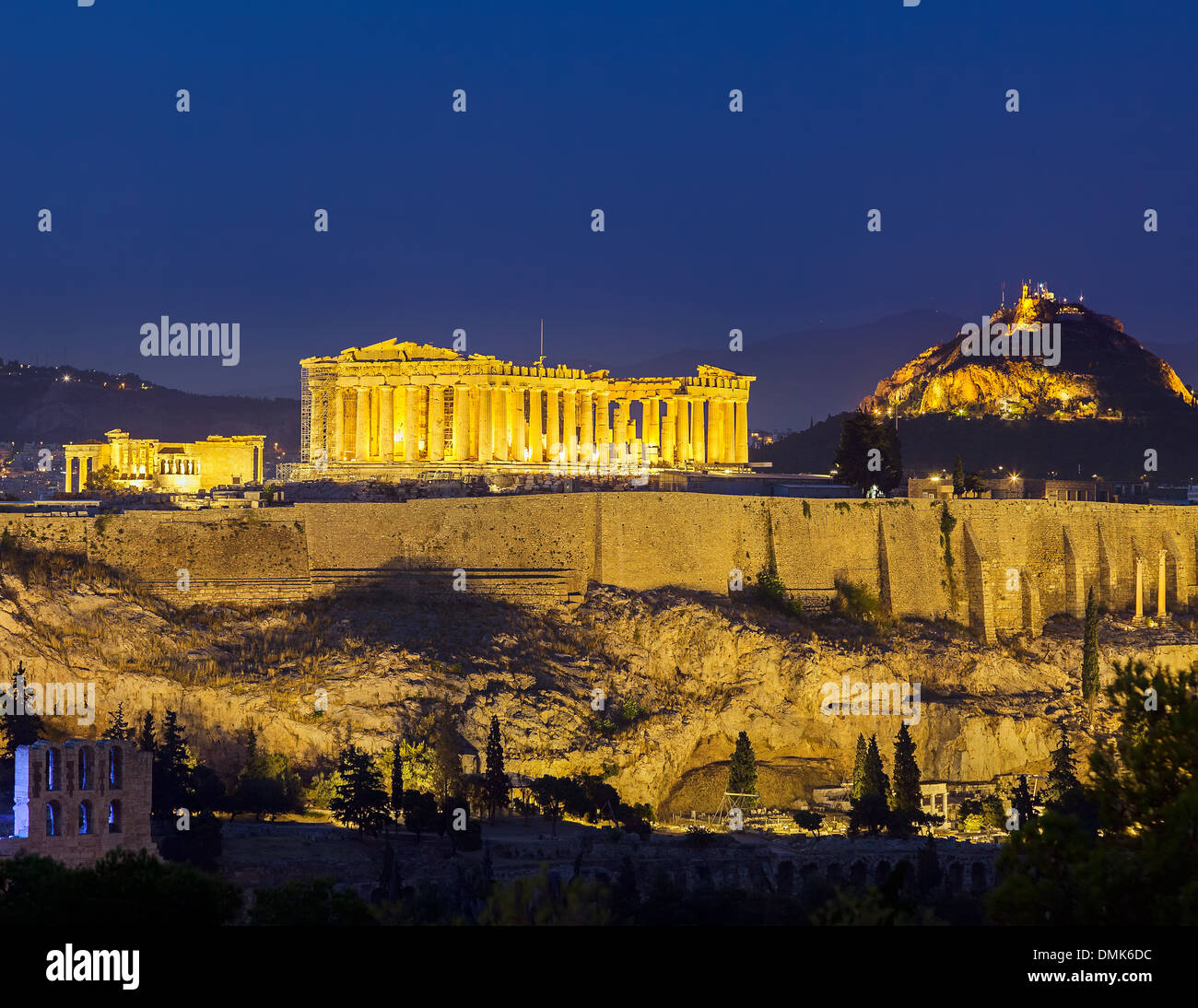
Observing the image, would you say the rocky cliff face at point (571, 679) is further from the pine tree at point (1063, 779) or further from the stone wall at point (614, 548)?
the stone wall at point (614, 548)

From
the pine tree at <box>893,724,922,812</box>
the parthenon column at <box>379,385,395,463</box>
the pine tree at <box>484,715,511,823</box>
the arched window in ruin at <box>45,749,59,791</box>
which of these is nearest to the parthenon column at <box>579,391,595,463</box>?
the parthenon column at <box>379,385,395,463</box>

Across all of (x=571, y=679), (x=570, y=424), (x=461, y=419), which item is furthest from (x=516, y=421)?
(x=571, y=679)

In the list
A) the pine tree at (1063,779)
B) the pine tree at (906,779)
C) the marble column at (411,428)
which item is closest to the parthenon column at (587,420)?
the marble column at (411,428)

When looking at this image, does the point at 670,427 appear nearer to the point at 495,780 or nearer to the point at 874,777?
the point at 874,777

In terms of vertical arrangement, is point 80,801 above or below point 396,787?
above
